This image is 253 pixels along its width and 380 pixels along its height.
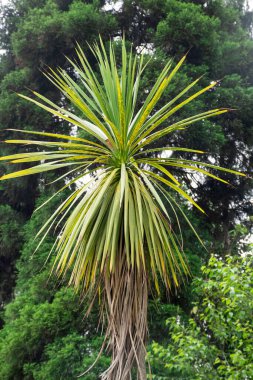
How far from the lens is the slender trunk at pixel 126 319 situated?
11.3ft

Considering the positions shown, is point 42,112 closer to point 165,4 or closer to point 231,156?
point 165,4

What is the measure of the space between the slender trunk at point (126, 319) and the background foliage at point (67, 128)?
3884 millimetres

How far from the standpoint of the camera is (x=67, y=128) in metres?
11.0

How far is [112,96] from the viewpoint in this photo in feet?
13.8

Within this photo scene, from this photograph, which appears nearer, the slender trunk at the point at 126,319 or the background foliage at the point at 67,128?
the slender trunk at the point at 126,319

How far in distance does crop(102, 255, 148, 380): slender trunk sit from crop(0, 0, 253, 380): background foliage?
12.7 feet

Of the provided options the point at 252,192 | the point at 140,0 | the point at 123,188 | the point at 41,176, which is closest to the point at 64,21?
the point at 140,0

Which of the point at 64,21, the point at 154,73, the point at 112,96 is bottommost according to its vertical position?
the point at 112,96

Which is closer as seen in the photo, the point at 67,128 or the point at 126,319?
the point at 126,319

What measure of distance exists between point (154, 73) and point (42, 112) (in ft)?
7.82

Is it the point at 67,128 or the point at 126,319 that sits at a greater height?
the point at 67,128

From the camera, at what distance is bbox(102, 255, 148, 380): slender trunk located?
3.43m

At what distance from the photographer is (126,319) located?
11.7 ft

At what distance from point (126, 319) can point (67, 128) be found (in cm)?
778
